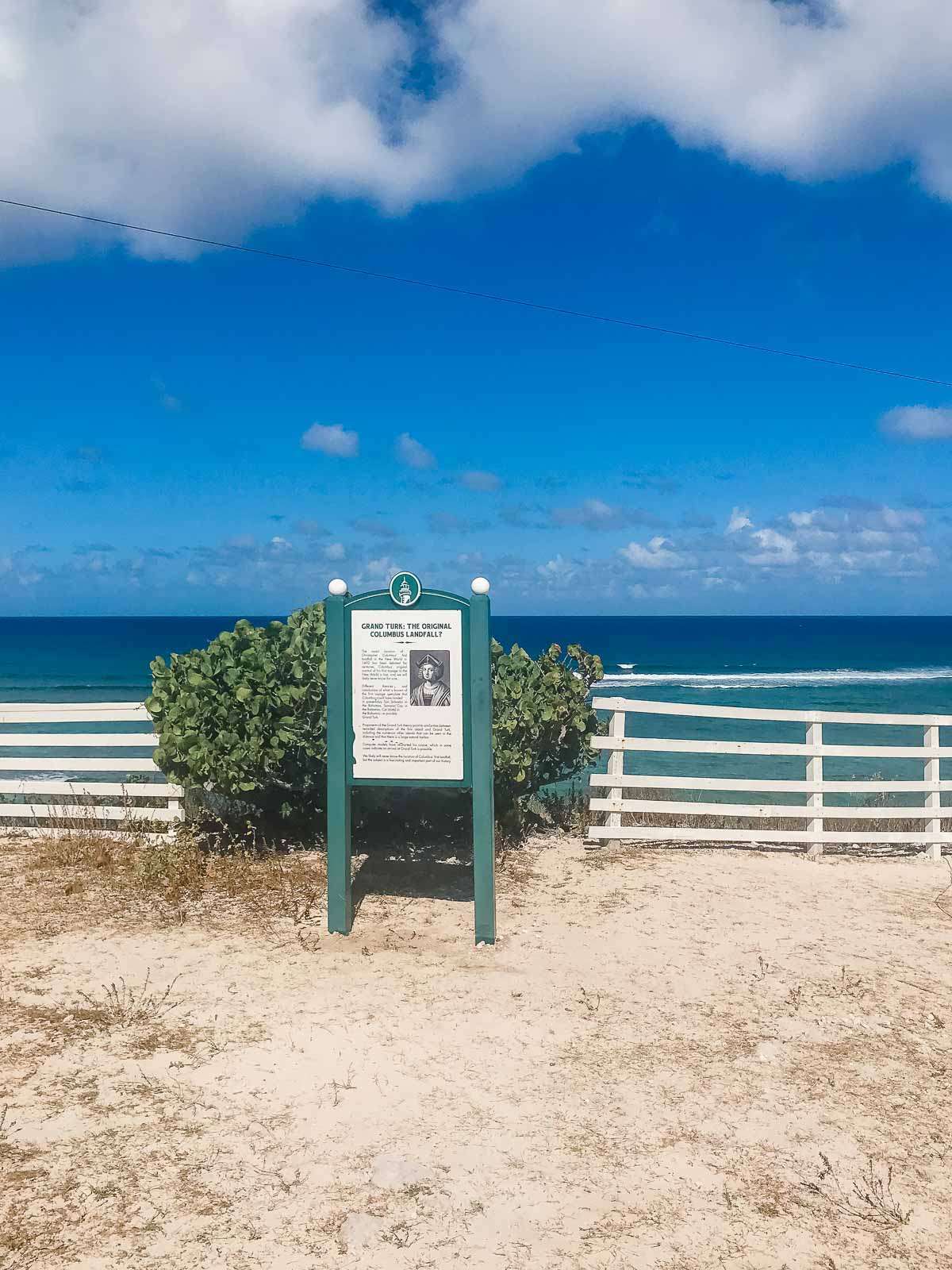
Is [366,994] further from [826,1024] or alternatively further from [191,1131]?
[826,1024]

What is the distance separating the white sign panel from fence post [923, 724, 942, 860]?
512 centimetres

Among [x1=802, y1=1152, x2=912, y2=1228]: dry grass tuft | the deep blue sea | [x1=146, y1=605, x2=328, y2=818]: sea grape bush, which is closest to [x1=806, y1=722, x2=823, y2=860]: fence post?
[x1=146, y1=605, x2=328, y2=818]: sea grape bush

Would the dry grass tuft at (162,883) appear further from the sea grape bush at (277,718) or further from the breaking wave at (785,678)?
the breaking wave at (785,678)

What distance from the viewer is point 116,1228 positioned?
3307mm

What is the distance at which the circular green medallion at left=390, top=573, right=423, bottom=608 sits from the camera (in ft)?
20.7

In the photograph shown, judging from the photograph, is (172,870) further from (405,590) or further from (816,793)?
(816,793)

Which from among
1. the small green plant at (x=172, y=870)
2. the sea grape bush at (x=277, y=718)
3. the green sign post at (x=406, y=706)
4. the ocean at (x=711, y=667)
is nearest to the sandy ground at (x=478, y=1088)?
the small green plant at (x=172, y=870)

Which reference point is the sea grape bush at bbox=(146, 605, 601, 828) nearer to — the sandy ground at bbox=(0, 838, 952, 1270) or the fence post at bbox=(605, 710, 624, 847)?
the fence post at bbox=(605, 710, 624, 847)

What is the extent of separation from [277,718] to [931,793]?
6.40 meters

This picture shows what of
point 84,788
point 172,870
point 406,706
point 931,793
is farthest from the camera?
point 931,793

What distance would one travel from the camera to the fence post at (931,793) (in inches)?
350

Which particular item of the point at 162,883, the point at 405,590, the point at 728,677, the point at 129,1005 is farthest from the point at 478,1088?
the point at 728,677

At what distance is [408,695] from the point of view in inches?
248

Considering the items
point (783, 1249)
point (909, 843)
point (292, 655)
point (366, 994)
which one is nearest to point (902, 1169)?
point (783, 1249)
